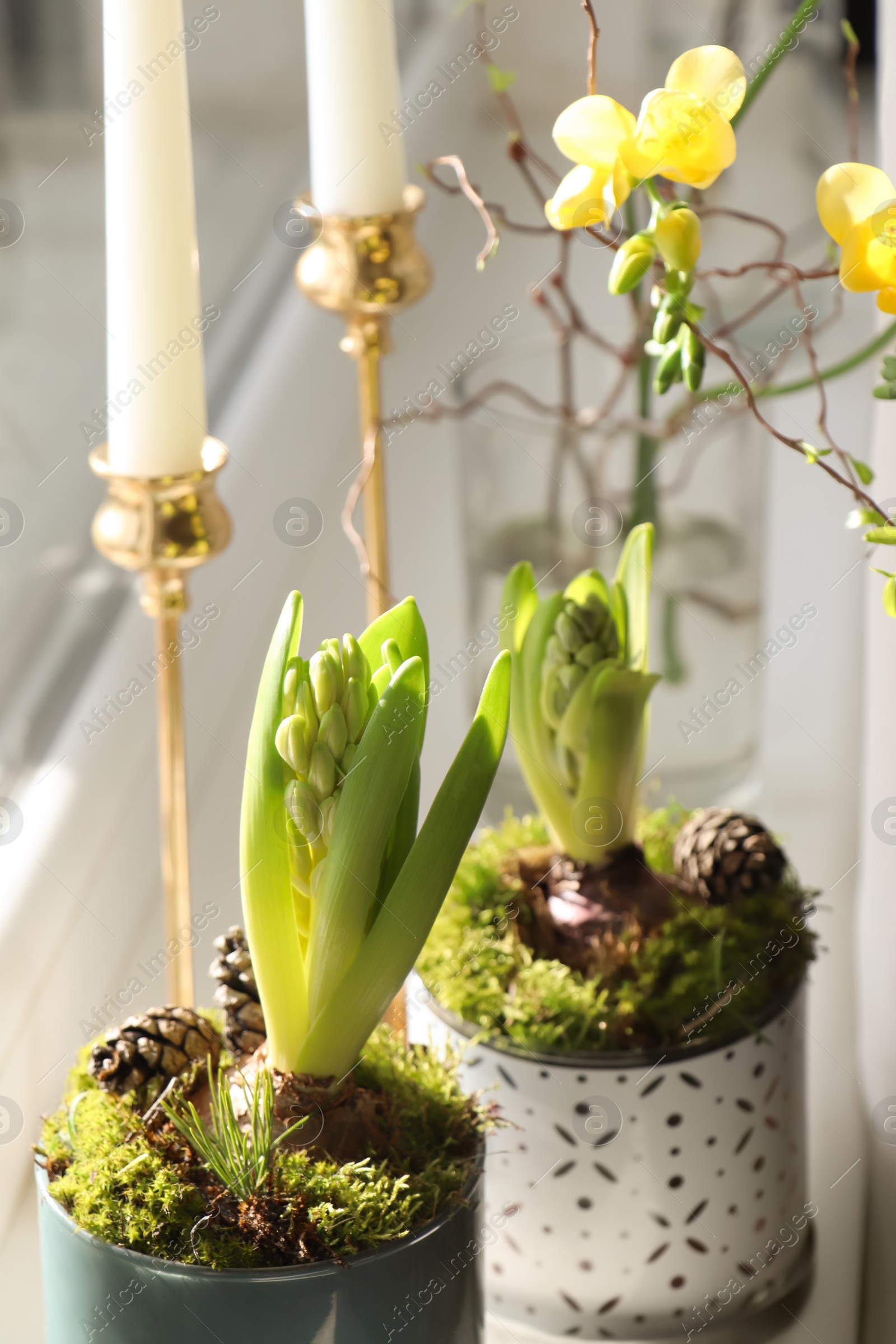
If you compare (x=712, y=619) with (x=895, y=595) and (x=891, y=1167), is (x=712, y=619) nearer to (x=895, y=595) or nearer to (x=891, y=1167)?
(x=891, y=1167)

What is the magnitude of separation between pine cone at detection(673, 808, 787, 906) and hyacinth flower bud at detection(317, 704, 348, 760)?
8.2 inches

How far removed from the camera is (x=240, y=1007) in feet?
1.53

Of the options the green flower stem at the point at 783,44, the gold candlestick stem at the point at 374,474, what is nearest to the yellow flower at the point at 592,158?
the green flower stem at the point at 783,44

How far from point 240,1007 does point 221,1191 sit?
0.23ft

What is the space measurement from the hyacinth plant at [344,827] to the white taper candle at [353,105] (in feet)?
0.71

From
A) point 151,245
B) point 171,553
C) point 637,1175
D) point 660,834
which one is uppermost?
point 151,245

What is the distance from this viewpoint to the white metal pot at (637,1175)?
1.64 feet

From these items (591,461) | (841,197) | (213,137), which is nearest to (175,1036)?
(841,197)

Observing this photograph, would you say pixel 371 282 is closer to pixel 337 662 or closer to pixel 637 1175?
pixel 337 662

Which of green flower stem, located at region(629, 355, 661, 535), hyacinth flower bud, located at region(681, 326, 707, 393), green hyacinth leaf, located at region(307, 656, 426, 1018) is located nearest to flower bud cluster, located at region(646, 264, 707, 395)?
hyacinth flower bud, located at region(681, 326, 707, 393)

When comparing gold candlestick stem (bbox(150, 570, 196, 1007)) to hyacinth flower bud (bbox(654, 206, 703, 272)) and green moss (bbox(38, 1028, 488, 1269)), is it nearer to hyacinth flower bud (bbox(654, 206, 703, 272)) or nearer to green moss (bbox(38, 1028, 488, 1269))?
green moss (bbox(38, 1028, 488, 1269))

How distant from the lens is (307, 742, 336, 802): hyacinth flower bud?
40 centimetres

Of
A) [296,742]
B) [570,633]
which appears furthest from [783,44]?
[296,742]

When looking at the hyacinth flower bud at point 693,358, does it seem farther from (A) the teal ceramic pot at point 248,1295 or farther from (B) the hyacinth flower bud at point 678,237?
(A) the teal ceramic pot at point 248,1295
